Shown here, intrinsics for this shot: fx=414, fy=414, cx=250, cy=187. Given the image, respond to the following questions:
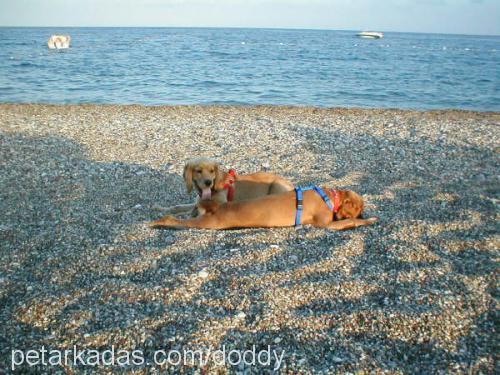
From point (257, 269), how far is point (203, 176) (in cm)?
185

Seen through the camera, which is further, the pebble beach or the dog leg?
the dog leg

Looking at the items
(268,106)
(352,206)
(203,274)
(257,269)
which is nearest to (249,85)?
(268,106)

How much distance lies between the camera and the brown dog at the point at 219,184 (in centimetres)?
562

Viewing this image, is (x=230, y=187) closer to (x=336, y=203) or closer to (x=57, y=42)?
(x=336, y=203)

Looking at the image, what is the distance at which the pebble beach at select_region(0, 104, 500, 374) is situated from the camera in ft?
10.2

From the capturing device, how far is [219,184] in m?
5.71

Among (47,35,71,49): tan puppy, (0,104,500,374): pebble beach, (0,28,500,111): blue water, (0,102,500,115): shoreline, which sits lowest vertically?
(0,104,500,374): pebble beach

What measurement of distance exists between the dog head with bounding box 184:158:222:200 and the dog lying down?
0.24 meters

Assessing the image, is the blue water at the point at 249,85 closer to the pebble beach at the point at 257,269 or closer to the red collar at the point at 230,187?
the pebble beach at the point at 257,269

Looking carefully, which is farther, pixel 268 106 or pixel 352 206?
pixel 268 106

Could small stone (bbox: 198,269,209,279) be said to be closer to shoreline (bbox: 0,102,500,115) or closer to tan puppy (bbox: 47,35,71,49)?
shoreline (bbox: 0,102,500,115)

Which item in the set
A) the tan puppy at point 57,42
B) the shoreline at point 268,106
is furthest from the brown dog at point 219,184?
the tan puppy at point 57,42

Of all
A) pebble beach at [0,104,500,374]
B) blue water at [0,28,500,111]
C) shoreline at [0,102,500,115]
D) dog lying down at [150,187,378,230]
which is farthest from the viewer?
blue water at [0,28,500,111]

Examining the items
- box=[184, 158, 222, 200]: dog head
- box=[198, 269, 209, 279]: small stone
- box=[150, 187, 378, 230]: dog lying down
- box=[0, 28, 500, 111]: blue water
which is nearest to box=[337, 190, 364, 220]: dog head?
box=[150, 187, 378, 230]: dog lying down
